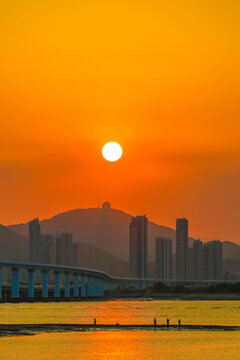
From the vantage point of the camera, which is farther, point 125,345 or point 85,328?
point 85,328

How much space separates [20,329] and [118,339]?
1520cm

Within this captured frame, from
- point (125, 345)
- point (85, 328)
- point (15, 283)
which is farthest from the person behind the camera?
point (15, 283)

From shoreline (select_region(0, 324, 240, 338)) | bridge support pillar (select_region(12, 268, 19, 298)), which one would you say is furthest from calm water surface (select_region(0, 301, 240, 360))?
bridge support pillar (select_region(12, 268, 19, 298))

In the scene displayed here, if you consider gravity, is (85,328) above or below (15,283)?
below

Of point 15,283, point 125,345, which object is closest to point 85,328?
point 125,345

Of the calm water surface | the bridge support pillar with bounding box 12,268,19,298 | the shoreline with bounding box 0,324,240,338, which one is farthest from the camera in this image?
the bridge support pillar with bounding box 12,268,19,298

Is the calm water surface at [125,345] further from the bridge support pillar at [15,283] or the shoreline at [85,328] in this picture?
the bridge support pillar at [15,283]

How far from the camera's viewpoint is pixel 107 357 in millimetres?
65500

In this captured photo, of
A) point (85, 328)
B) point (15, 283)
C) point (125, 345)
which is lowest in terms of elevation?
point (125, 345)

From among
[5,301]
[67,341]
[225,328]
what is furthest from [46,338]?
[5,301]

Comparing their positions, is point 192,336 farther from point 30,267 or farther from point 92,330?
point 30,267

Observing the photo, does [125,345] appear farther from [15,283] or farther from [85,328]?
[15,283]

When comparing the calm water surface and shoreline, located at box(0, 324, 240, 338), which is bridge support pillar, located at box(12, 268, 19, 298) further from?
the calm water surface

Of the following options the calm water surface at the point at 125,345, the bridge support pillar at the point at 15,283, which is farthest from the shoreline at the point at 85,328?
the bridge support pillar at the point at 15,283
